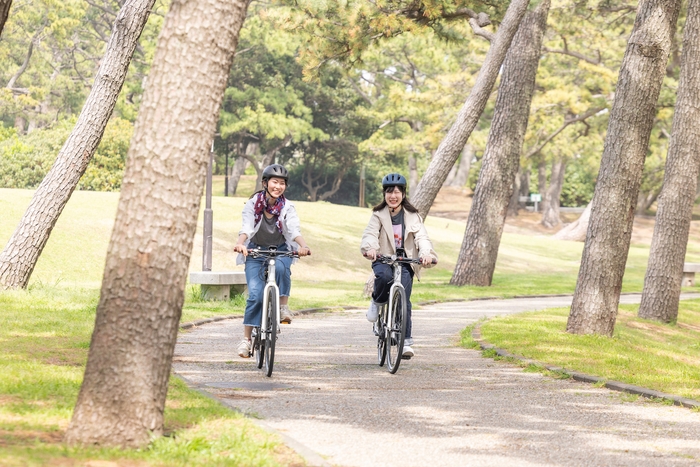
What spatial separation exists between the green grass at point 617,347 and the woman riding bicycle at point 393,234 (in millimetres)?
1886

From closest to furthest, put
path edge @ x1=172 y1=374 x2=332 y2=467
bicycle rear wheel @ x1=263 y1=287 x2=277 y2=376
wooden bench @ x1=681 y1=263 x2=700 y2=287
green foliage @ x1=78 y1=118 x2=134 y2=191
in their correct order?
path edge @ x1=172 y1=374 x2=332 y2=467 < bicycle rear wheel @ x1=263 y1=287 x2=277 y2=376 < wooden bench @ x1=681 y1=263 x2=700 y2=287 < green foliage @ x1=78 y1=118 x2=134 y2=191

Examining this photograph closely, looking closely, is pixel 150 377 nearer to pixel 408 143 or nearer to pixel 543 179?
pixel 408 143

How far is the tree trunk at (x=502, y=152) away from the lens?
899 inches

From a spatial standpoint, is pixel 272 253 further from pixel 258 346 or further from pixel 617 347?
pixel 617 347

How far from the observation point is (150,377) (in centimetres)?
549

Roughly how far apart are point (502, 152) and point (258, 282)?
48.1 feet

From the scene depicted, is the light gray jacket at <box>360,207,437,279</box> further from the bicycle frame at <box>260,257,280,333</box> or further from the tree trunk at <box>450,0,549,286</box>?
the tree trunk at <box>450,0,549,286</box>

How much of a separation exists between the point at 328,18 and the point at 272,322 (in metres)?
11.4

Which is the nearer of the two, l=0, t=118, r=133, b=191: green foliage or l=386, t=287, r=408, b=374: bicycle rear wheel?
l=386, t=287, r=408, b=374: bicycle rear wheel

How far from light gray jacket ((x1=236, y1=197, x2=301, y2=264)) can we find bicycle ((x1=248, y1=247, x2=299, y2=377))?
192 mm

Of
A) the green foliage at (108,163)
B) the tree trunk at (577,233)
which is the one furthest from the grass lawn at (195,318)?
the tree trunk at (577,233)

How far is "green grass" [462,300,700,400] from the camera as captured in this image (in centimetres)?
961

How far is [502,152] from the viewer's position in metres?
23.1

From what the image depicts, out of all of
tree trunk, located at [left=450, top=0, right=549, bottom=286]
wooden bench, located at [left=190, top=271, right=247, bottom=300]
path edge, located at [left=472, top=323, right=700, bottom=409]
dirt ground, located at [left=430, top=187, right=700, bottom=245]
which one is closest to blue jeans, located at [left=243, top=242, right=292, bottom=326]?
path edge, located at [left=472, top=323, right=700, bottom=409]
